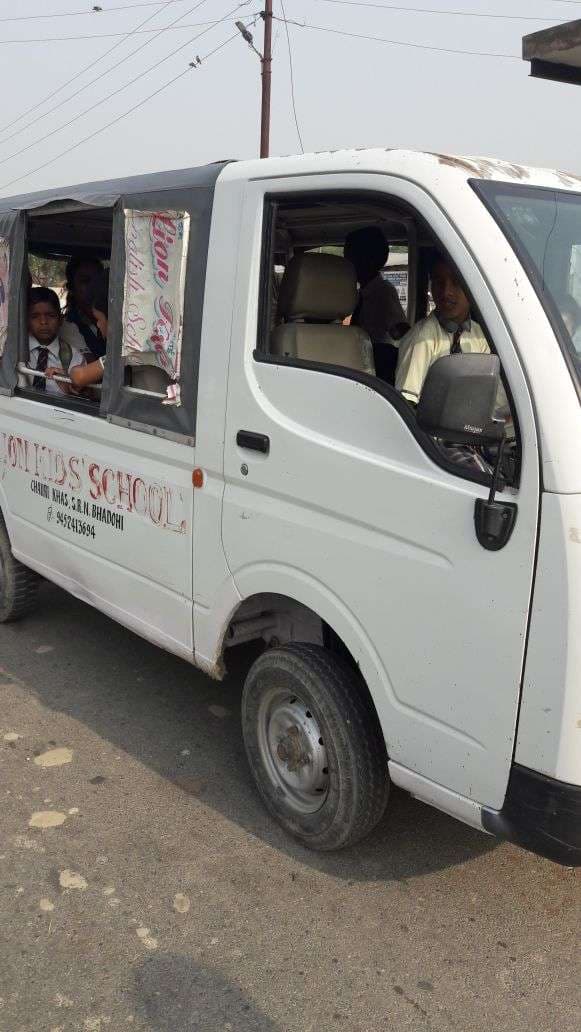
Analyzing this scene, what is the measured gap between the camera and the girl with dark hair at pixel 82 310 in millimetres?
4745

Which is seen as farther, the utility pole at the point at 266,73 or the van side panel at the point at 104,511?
the utility pole at the point at 266,73


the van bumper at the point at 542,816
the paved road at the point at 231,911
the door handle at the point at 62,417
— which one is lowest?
the paved road at the point at 231,911

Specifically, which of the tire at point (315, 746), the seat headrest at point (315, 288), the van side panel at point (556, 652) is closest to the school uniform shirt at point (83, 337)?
the seat headrest at point (315, 288)

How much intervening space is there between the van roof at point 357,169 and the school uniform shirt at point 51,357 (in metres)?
1.09

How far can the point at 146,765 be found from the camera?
11.4 feet

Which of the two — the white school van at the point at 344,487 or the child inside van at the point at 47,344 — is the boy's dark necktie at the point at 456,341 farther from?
the child inside van at the point at 47,344

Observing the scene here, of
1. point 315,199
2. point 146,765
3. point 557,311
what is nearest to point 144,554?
point 146,765

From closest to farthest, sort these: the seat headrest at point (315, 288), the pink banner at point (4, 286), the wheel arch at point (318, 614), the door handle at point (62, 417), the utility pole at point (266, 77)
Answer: the wheel arch at point (318, 614) < the seat headrest at point (315, 288) < the door handle at point (62, 417) < the pink banner at point (4, 286) < the utility pole at point (266, 77)

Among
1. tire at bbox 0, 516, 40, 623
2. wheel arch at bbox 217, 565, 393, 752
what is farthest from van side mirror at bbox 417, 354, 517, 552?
tire at bbox 0, 516, 40, 623

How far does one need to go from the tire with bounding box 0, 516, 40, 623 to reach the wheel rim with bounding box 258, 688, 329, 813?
87.0 inches

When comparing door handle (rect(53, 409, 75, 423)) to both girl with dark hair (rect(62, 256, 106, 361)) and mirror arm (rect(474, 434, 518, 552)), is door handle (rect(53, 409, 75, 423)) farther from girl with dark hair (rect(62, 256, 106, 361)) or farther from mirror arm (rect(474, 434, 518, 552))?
mirror arm (rect(474, 434, 518, 552))

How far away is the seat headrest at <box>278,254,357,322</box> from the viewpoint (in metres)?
2.96

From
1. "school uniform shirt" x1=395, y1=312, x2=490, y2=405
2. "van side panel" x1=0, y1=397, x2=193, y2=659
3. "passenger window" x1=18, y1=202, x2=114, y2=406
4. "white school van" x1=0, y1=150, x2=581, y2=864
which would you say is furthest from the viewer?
"passenger window" x1=18, y1=202, x2=114, y2=406

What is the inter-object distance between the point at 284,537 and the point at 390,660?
21.9 inches
